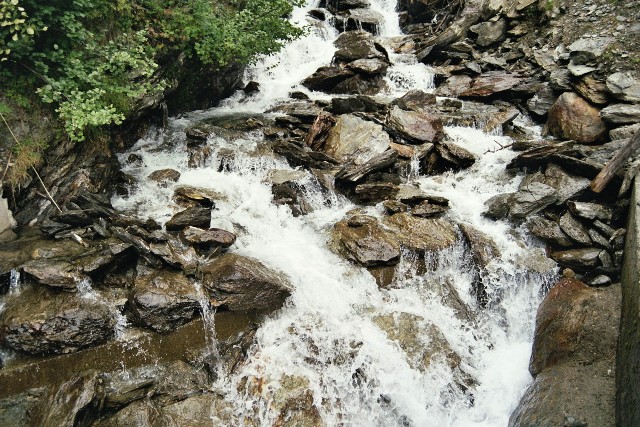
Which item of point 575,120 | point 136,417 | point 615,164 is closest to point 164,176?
point 136,417

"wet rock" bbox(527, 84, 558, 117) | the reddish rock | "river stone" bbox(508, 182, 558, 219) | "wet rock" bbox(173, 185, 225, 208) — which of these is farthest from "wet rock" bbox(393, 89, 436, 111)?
the reddish rock

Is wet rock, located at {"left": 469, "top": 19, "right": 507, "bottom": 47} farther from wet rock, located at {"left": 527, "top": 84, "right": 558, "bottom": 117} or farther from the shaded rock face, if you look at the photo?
the shaded rock face

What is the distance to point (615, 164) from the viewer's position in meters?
8.38

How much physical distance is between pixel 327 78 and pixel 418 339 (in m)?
12.9

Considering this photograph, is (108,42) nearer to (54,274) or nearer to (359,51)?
(54,274)

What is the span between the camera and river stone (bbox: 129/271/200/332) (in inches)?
274

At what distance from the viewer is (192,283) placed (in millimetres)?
7551

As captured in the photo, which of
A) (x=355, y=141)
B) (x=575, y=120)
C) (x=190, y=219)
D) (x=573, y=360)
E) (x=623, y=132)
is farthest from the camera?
(x=355, y=141)

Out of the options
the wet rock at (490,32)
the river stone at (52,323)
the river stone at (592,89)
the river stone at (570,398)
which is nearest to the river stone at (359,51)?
the wet rock at (490,32)

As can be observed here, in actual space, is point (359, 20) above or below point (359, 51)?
above

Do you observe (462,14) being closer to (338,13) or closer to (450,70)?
(450,70)

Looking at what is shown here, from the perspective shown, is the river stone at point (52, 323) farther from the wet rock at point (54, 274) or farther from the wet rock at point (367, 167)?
the wet rock at point (367, 167)

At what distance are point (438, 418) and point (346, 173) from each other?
20.4ft

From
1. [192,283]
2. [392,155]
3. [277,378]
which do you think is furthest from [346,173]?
[277,378]
